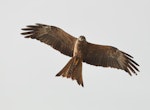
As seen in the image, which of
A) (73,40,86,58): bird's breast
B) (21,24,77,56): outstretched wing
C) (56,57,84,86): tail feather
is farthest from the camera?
(21,24,77,56): outstretched wing

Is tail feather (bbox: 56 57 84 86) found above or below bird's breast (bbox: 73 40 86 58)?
below

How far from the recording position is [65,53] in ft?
41.5

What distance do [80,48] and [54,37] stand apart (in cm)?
102

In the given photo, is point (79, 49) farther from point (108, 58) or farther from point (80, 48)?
point (108, 58)

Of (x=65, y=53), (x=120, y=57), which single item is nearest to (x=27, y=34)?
(x=65, y=53)

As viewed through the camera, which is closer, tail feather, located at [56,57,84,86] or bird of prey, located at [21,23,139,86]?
tail feather, located at [56,57,84,86]

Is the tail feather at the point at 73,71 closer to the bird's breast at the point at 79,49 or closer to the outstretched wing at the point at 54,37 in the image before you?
the bird's breast at the point at 79,49

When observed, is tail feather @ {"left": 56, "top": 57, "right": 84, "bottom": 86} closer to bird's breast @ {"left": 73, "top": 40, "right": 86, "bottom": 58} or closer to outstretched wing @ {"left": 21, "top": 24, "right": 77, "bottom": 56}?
bird's breast @ {"left": 73, "top": 40, "right": 86, "bottom": 58}

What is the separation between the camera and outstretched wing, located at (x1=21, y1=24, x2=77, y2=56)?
497 inches

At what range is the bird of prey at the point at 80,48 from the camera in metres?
12.3

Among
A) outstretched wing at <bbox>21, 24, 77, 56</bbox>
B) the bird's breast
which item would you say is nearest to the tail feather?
the bird's breast

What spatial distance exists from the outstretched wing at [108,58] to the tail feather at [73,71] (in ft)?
2.44

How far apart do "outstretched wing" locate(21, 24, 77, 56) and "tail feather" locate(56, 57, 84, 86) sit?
0.87 m

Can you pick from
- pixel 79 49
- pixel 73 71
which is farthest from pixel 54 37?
pixel 73 71
